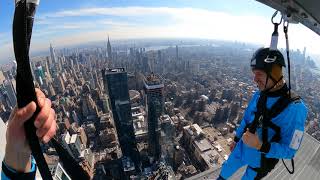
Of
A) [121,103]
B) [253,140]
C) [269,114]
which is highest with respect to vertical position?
[269,114]

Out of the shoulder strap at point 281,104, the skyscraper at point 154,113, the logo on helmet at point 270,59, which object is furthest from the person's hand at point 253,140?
the skyscraper at point 154,113

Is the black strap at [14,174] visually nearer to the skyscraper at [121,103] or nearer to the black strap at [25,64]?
the black strap at [25,64]

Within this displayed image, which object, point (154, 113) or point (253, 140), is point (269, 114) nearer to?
point (253, 140)

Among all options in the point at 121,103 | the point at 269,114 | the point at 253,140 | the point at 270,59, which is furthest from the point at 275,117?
the point at 121,103

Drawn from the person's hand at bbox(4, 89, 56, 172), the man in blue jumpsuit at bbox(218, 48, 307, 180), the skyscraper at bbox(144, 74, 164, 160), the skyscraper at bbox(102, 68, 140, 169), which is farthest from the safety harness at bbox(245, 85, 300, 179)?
the skyscraper at bbox(102, 68, 140, 169)

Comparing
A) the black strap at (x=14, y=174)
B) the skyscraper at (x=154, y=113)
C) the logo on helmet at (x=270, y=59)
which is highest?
the logo on helmet at (x=270, y=59)

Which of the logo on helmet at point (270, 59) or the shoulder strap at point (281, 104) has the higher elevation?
the logo on helmet at point (270, 59)

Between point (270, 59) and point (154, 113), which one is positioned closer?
point (270, 59)

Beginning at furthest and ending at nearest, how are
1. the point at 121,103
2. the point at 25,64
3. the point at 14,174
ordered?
the point at 121,103
the point at 14,174
the point at 25,64

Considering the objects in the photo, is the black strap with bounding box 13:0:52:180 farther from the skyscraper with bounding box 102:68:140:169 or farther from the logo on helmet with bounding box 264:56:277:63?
the skyscraper with bounding box 102:68:140:169
